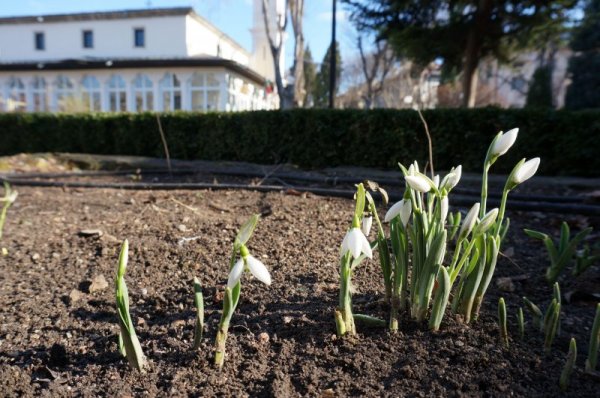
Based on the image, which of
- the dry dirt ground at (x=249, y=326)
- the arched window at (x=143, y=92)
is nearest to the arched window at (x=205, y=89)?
the arched window at (x=143, y=92)

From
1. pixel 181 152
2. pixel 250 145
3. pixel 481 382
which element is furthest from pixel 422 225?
pixel 181 152

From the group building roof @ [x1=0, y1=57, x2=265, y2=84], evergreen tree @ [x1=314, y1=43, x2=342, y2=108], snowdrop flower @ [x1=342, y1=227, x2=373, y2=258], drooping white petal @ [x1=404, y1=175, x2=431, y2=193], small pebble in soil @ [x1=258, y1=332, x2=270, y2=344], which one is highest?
evergreen tree @ [x1=314, y1=43, x2=342, y2=108]

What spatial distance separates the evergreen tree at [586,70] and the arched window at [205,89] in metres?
17.1

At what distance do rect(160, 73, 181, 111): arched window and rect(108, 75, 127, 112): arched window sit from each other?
2.37 metres

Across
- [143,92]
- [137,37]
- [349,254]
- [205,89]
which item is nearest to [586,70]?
[349,254]

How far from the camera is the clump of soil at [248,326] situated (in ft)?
3.96

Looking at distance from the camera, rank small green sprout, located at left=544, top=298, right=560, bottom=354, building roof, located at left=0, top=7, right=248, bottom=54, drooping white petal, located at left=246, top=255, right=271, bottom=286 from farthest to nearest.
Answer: building roof, located at left=0, top=7, right=248, bottom=54 → small green sprout, located at left=544, top=298, right=560, bottom=354 → drooping white petal, located at left=246, top=255, right=271, bottom=286

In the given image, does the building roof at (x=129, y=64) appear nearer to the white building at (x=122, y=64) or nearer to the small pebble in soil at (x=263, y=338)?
the white building at (x=122, y=64)

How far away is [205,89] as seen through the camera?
79.4ft

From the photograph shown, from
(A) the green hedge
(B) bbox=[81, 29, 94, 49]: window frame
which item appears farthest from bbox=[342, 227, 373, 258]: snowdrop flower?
(B) bbox=[81, 29, 94, 49]: window frame

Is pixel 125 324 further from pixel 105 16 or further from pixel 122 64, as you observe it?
pixel 105 16

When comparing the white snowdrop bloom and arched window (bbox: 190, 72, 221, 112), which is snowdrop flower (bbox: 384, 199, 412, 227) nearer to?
the white snowdrop bloom

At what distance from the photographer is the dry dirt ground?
121 cm

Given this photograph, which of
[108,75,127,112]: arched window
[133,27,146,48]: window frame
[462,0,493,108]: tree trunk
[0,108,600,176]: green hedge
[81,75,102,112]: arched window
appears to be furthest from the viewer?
[133,27,146,48]: window frame
